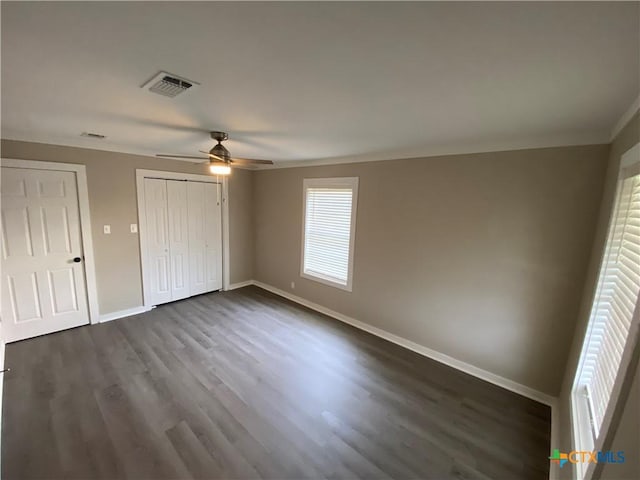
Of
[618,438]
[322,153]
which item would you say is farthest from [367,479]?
[322,153]

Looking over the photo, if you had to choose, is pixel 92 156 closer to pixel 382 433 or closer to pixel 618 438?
pixel 382 433

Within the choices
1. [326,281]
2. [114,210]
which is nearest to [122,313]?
[114,210]

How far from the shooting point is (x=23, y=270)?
10.0 ft

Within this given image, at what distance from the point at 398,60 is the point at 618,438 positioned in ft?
5.35

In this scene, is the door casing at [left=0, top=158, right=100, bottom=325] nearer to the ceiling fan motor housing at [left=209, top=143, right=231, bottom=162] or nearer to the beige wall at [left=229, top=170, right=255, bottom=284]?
→ the beige wall at [left=229, top=170, right=255, bottom=284]

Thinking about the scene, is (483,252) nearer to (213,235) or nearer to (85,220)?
(213,235)

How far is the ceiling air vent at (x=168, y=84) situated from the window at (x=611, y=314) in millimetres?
2416

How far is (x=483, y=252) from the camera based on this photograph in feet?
8.70

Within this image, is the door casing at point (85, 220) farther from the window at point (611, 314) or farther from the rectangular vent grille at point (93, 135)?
the window at point (611, 314)

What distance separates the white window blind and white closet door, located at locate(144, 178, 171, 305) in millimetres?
4916

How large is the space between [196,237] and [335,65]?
4111mm

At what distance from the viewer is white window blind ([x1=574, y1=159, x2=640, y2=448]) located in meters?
1.29

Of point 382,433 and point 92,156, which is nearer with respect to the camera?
point 382,433

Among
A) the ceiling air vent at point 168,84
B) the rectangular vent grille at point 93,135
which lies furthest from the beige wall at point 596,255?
the rectangular vent grille at point 93,135
